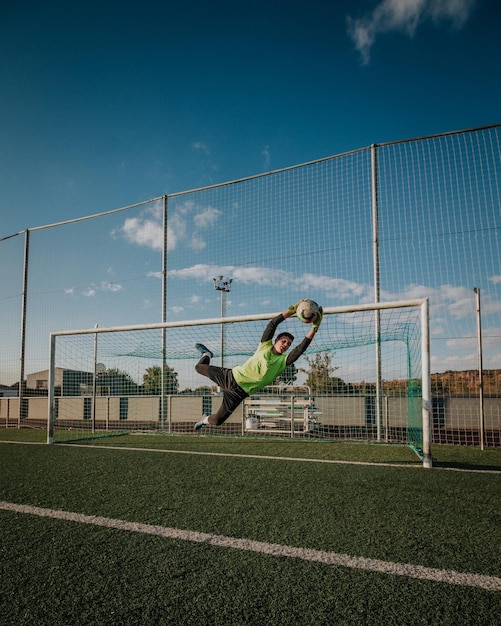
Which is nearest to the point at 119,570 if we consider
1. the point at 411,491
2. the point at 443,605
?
the point at 443,605

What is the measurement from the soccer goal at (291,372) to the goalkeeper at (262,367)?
1788 millimetres

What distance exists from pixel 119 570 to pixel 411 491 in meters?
3.17

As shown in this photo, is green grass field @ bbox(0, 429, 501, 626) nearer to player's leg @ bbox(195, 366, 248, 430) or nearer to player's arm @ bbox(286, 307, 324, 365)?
player's leg @ bbox(195, 366, 248, 430)

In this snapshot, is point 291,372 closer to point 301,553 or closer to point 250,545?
point 250,545

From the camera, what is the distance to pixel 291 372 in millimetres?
9625

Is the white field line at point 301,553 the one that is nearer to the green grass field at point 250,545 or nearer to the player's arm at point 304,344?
the green grass field at point 250,545

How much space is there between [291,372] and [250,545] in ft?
21.9

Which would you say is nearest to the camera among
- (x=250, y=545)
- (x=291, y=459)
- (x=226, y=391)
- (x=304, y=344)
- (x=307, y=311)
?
(x=250, y=545)

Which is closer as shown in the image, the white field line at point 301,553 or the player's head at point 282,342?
the white field line at point 301,553

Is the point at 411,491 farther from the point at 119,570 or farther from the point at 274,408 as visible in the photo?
the point at 274,408

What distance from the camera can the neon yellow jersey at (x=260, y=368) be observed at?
5.62 meters

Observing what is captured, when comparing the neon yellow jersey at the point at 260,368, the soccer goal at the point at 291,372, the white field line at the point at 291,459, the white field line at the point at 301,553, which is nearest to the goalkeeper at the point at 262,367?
the neon yellow jersey at the point at 260,368

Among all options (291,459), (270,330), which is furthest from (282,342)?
(291,459)

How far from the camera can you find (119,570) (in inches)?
103
